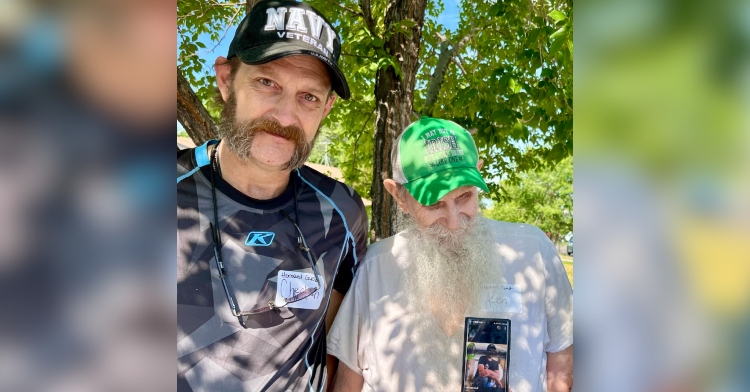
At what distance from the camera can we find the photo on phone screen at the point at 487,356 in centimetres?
240

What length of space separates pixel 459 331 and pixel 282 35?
1.57 metres

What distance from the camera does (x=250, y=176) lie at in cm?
238

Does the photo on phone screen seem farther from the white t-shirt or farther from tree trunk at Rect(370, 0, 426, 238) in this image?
tree trunk at Rect(370, 0, 426, 238)

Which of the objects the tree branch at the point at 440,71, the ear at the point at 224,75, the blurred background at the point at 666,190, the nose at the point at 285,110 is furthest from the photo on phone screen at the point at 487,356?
the tree branch at the point at 440,71

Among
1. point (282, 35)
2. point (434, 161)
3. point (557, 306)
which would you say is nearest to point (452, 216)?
point (434, 161)

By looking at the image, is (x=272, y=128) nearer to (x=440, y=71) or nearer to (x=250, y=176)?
(x=250, y=176)

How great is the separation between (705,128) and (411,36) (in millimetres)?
5064

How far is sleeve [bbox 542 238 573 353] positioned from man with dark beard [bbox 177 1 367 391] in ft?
3.25

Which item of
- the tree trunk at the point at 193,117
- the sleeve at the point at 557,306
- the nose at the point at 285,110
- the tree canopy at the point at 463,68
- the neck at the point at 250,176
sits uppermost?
the tree canopy at the point at 463,68

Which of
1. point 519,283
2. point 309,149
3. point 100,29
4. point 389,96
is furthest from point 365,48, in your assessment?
point 100,29

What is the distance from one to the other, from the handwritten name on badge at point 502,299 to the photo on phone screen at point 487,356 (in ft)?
0.21

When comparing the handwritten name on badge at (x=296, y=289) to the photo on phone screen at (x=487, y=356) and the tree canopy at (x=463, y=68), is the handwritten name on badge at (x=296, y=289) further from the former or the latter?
the tree canopy at (x=463, y=68)

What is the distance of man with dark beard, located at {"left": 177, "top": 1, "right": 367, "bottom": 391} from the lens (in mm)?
2164

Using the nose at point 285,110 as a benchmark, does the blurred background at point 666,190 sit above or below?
below
